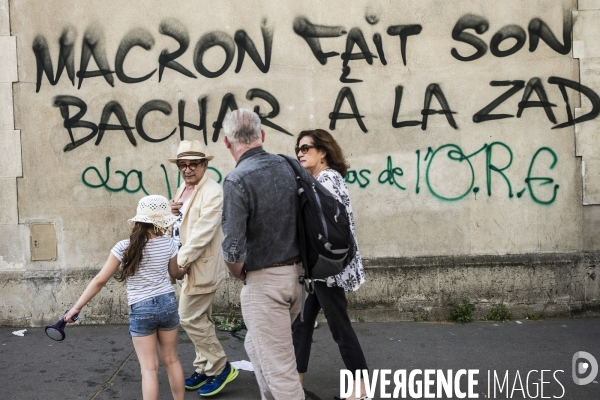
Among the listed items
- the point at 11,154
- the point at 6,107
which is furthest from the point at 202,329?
the point at 6,107

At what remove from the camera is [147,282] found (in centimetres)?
378

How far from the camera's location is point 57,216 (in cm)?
623

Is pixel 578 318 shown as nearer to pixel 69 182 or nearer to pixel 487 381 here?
pixel 487 381

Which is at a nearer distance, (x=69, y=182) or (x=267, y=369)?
(x=267, y=369)

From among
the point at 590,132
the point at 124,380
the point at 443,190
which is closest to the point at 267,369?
the point at 124,380

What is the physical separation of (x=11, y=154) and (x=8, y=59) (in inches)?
33.9

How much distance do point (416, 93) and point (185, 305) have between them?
2.98 m

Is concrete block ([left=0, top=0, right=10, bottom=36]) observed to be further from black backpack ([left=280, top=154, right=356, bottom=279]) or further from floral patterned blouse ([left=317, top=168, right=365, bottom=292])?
black backpack ([left=280, top=154, right=356, bottom=279])

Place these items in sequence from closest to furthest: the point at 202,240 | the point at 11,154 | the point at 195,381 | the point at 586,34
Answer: the point at 202,240, the point at 195,381, the point at 586,34, the point at 11,154

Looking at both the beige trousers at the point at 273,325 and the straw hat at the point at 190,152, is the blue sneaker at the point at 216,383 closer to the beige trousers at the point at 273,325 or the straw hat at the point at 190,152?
the beige trousers at the point at 273,325

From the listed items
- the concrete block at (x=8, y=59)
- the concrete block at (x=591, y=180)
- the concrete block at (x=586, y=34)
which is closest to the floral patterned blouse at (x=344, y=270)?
the concrete block at (x=591, y=180)

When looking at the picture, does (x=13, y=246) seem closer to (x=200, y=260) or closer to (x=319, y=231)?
(x=200, y=260)

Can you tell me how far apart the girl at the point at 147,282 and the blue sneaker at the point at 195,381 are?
0.83 metres

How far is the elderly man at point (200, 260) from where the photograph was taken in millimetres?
4309
